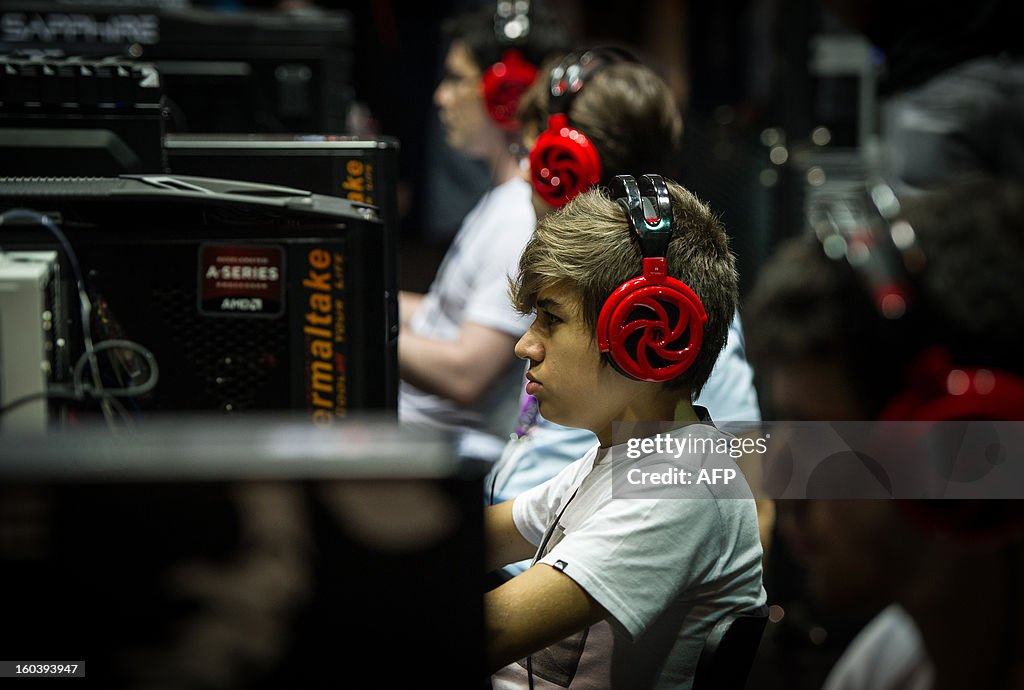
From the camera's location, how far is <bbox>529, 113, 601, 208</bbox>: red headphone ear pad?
1529 millimetres

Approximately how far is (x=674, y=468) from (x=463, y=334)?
3.55 ft

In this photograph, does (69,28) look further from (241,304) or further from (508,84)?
(241,304)

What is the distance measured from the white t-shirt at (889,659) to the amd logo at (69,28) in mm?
2314

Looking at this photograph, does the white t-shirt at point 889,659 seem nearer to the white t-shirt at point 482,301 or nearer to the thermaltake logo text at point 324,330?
the thermaltake logo text at point 324,330

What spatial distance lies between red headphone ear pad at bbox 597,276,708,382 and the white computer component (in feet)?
1.80

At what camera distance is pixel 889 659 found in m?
0.82

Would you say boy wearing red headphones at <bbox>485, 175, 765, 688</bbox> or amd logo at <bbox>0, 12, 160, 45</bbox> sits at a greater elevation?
amd logo at <bbox>0, 12, 160, 45</bbox>

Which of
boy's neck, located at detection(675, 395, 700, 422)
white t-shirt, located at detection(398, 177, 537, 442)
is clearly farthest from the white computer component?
white t-shirt, located at detection(398, 177, 537, 442)

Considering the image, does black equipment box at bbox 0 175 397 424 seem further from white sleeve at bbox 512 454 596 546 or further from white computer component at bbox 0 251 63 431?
white sleeve at bbox 512 454 596 546

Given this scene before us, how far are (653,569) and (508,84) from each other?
174cm

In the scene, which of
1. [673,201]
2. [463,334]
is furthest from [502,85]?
[673,201]

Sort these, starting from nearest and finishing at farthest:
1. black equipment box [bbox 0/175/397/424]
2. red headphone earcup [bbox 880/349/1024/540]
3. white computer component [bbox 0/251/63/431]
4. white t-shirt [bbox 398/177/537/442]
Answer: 1. red headphone earcup [bbox 880/349/1024/540]
2. white computer component [bbox 0/251/63/431]
3. black equipment box [bbox 0/175/397/424]
4. white t-shirt [bbox 398/177/537/442]

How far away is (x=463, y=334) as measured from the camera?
2127 mm

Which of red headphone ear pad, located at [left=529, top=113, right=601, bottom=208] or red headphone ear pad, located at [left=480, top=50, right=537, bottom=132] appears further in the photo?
red headphone ear pad, located at [left=480, top=50, right=537, bottom=132]
